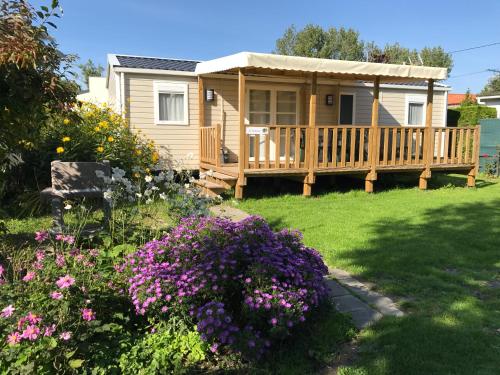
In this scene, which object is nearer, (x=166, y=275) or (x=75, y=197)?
(x=166, y=275)

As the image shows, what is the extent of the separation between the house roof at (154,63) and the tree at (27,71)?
6.65m

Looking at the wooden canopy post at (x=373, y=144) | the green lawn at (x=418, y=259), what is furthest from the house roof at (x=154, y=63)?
the wooden canopy post at (x=373, y=144)

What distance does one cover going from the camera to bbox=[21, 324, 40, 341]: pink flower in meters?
2.27

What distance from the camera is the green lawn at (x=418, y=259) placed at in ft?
9.55

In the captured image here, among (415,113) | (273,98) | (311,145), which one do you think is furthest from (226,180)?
(415,113)

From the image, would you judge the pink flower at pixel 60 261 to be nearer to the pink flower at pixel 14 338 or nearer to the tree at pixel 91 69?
the pink flower at pixel 14 338

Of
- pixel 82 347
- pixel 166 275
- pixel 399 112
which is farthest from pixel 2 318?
pixel 399 112

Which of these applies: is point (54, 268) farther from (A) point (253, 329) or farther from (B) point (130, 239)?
(A) point (253, 329)

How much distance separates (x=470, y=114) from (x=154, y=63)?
16.3 metres

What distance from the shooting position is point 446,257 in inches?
198

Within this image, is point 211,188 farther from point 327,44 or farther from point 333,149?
point 327,44

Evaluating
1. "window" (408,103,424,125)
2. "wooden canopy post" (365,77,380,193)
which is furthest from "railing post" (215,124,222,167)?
"window" (408,103,424,125)

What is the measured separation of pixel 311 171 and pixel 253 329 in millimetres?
6434

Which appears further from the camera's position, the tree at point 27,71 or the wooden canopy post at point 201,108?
the wooden canopy post at point 201,108
